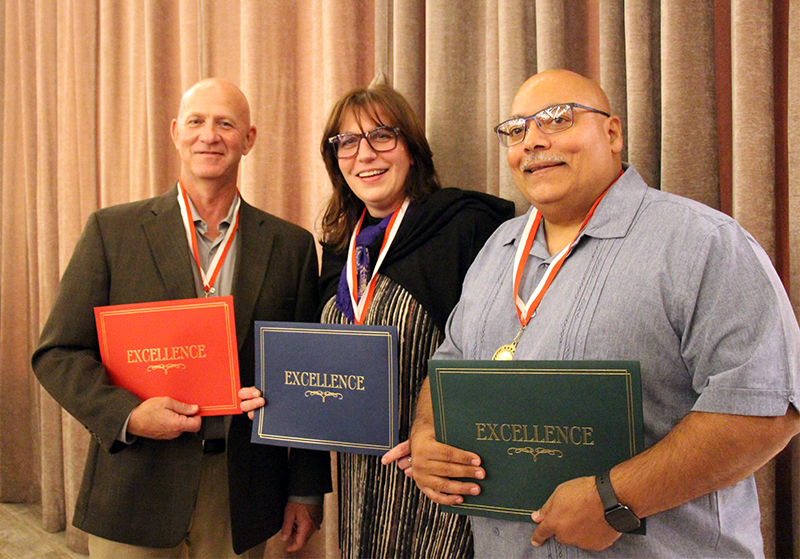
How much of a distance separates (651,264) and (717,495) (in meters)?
0.49

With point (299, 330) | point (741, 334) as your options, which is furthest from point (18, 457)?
point (741, 334)

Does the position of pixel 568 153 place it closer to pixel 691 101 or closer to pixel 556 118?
pixel 556 118

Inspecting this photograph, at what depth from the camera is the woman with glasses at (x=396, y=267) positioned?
180 centimetres

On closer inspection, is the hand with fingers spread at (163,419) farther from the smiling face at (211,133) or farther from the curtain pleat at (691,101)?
the curtain pleat at (691,101)

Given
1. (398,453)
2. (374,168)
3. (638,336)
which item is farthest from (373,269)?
(638,336)

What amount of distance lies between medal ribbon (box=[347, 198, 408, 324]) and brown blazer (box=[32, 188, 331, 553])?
0.89 feet

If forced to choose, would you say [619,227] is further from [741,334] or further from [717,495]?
[717,495]

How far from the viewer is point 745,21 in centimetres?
162

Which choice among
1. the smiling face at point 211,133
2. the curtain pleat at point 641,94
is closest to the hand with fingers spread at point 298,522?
the smiling face at point 211,133

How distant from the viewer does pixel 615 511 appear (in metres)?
1.15

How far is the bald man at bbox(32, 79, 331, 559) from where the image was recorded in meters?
1.85

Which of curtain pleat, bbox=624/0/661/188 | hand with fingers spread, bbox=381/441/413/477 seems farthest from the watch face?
curtain pleat, bbox=624/0/661/188

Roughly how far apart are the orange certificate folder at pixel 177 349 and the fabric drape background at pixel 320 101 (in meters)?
0.99

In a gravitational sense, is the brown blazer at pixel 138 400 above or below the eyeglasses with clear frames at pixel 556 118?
below
